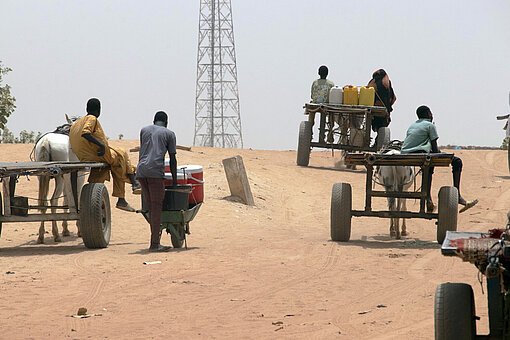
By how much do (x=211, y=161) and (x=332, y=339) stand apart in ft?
54.3

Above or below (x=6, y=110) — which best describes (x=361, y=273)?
below

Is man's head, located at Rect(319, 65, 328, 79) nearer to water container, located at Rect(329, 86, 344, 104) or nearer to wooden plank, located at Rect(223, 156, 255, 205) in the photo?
water container, located at Rect(329, 86, 344, 104)

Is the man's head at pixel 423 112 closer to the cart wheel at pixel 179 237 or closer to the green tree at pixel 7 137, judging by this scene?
the cart wheel at pixel 179 237

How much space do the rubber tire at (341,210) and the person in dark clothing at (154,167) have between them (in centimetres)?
263

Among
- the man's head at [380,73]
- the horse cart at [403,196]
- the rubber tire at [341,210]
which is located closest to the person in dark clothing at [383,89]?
the man's head at [380,73]

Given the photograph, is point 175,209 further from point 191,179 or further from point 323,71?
point 323,71

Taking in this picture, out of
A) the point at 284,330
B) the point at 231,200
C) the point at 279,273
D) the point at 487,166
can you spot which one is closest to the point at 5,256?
the point at 279,273

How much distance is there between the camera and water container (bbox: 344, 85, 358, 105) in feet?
72.6

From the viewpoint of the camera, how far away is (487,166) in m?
28.1

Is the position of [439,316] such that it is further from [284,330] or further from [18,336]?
[18,336]

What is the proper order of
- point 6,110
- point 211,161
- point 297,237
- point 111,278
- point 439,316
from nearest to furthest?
1. point 439,316
2. point 111,278
3. point 297,237
4. point 211,161
5. point 6,110

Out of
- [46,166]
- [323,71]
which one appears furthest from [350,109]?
[46,166]

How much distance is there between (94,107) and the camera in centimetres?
1294

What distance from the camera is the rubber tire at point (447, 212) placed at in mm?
12352
